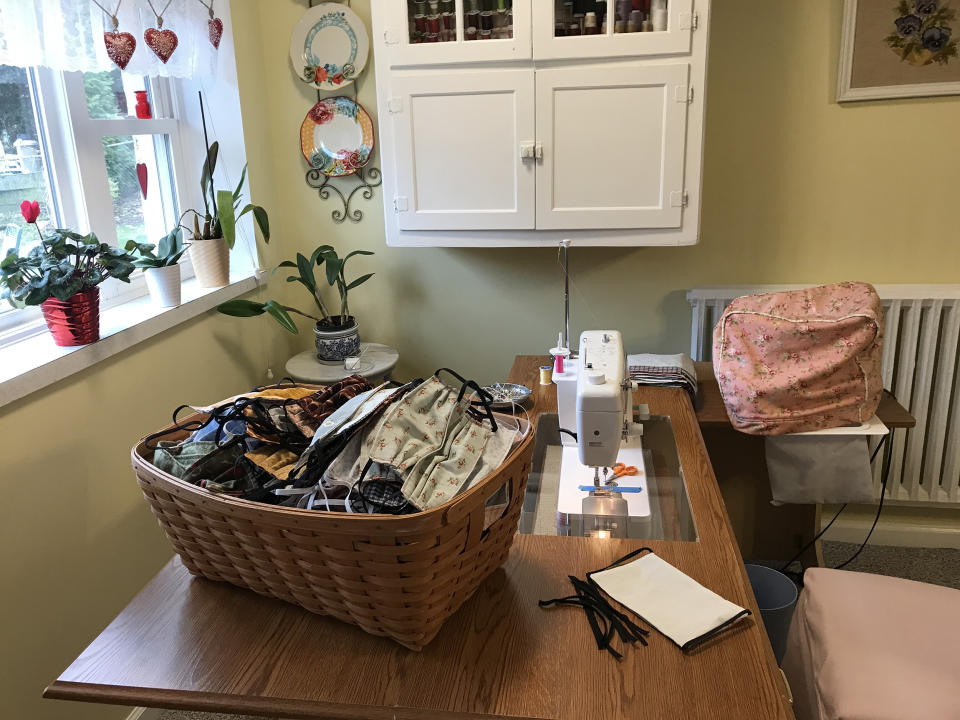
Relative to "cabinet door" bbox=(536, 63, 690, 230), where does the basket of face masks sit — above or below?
below

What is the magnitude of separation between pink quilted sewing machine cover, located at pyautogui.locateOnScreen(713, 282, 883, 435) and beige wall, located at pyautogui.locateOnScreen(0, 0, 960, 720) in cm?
58

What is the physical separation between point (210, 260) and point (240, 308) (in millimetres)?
177

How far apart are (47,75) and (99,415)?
0.86 metres

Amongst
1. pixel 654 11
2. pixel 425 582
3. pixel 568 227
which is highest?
pixel 654 11

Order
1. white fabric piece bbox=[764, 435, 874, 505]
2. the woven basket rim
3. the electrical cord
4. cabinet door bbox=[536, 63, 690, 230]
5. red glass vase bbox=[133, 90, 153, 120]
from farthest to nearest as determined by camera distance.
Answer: the electrical cord → red glass vase bbox=[133, 90, 153, 120] → cabinet door bbox=[536, 63, 690, 230] → white fabric piece bbox=[764, 435, 874, 505] → the woven basket rim

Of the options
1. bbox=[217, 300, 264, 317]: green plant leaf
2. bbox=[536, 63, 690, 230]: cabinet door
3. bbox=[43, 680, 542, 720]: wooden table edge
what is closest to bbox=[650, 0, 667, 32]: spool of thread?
bbox=[536, 63, 690, 230]: cabinet door

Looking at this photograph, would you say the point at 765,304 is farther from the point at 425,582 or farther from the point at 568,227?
the point at 425,582

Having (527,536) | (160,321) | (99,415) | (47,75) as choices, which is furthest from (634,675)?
(47,75)

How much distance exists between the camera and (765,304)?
6.54 feet

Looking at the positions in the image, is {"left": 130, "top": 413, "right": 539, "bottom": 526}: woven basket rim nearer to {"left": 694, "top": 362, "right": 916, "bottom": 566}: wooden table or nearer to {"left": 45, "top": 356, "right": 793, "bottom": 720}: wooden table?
{"left": 45, "top": 356, "right": 793, "bottom": 720}: wooden table

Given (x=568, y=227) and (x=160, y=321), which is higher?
(x=568, y=227)

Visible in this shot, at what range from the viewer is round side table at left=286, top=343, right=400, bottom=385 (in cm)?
244

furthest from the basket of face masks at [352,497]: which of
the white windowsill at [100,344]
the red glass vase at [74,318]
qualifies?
the red glass vase at [74,318]

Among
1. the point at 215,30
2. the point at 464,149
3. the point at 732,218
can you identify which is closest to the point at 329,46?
the point at 215,30
